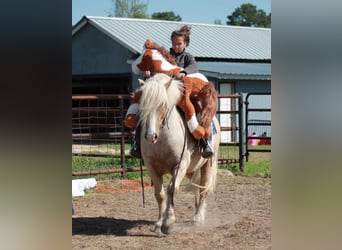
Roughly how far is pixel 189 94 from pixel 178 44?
1.52 ft

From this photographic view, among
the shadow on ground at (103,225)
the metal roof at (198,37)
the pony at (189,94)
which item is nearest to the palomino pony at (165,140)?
the pony at (189,94)

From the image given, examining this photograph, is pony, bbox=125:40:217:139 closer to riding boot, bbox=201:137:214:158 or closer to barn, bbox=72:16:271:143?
riding boot, bbox=201:137:214:158

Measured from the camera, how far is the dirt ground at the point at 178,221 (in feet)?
15.0

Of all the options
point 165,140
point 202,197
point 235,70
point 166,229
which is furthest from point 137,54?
point 166,229

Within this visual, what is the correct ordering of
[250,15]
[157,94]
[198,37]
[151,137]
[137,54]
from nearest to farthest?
[151,137]
[157,94]
[137,54]
[198,37]
[250,15]

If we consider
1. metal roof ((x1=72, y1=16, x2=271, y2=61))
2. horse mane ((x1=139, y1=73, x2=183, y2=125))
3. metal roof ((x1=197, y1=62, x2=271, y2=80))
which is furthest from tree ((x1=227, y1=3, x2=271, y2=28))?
horse mane ((x1=139, y1=73, x2=183, y2=125))

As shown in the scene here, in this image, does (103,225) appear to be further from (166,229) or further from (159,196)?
(166,229)

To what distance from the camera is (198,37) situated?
1973cm

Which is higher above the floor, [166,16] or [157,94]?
[166,16]
